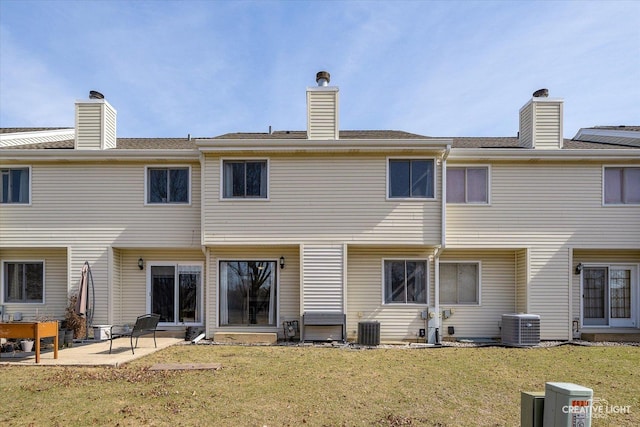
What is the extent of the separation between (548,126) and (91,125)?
45.3 feet

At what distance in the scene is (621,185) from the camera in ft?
40.9

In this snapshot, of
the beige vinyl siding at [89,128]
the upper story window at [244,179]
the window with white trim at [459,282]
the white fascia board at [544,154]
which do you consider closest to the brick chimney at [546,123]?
the white fascia board at [544,154]

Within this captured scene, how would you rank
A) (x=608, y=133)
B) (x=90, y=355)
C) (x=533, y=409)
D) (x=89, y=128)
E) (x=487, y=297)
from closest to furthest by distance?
(x=533, y=409) < (x=90, y=355) < (x=487, y=297) < (x=89, y=128) < (x=608, y=133)

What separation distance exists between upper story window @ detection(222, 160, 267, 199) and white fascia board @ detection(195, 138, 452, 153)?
523 mm

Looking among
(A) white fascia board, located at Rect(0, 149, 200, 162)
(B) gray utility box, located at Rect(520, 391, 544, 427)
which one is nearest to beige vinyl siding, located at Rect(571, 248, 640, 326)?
(B) gray utility box, located at Rect(520, 391, 544, 427)

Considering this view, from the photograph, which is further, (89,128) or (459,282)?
(89,128)

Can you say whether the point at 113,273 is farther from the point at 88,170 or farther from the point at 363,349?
the point at 363,349

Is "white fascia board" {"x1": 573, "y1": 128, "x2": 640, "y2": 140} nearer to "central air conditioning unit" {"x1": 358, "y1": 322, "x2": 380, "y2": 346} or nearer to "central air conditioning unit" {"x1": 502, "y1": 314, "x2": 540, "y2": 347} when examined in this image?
"central air conditioning unit" {"x1": 502, "y1": 314, "x2": 540, "y2": 347}

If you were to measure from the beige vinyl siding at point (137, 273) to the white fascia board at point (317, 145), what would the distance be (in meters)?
3.39

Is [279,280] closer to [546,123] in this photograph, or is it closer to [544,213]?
[544,213]

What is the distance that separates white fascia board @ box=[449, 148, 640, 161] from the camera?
12094mm

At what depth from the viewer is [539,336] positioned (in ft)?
38.0

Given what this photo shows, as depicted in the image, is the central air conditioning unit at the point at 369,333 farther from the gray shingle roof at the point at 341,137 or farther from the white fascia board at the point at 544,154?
the gray shingle roof at the point at 341,137

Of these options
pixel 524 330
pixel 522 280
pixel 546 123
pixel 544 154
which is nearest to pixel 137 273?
pixel 524 330
